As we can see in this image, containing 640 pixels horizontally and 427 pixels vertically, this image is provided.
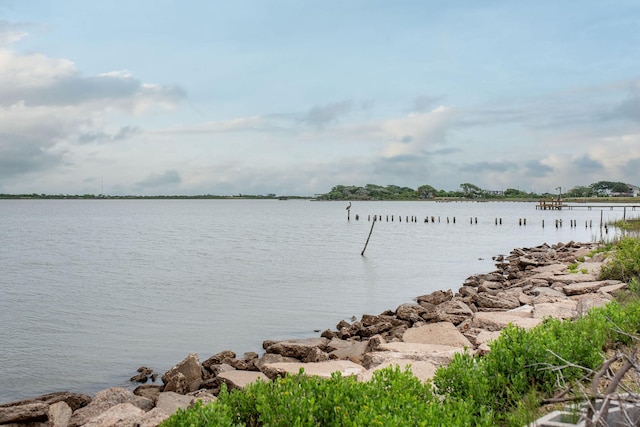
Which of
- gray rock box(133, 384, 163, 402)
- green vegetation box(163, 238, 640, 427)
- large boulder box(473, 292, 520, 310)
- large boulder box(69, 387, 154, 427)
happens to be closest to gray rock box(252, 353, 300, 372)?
gray rock box(133, 384, 163, 402)

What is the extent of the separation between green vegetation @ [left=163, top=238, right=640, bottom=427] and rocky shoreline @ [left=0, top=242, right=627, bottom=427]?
1496 mm

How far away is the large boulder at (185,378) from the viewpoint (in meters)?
9.41

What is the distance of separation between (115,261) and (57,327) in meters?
16.2

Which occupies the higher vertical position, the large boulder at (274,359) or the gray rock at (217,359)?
the large boulder at (274,359)

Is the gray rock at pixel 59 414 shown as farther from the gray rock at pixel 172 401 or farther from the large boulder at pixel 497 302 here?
the large boulder at pixel 497 302

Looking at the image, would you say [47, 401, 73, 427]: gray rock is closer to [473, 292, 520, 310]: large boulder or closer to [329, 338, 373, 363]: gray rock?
[329, 338, 373, 363]: gray rock

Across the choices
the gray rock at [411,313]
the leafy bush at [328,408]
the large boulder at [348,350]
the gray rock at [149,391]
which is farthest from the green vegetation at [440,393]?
the gray rock at [411,313]

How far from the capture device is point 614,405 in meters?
4.27

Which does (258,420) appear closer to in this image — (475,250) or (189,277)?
(189,277)

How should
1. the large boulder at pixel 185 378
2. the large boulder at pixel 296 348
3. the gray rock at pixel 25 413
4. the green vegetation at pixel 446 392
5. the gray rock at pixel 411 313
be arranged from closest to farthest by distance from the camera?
1. the green vegetation at pixel 446 392
2. the gray rock at pixel 25 413
3. the large boulder at pixel 185 378
4. the large boulder at pixel 296 348
5. the gray rock at pixel 411 313

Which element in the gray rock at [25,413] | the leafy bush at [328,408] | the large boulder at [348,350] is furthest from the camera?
the large boulder at [348,350]

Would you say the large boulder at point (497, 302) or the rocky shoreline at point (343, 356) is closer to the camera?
the rocky shoreline at point (343, 356)

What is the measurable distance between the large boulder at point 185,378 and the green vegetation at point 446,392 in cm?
446

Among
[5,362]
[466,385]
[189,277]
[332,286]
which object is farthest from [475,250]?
[466,385]
